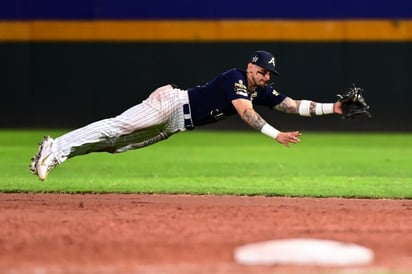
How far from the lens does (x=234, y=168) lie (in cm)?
1257

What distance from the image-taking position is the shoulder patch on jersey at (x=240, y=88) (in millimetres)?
8484

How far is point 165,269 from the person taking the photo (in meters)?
5.22

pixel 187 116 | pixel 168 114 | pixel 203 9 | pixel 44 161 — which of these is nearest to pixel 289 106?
pixel 187 116

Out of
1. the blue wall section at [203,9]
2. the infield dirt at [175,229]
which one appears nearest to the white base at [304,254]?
the infield dirt at [175,229]

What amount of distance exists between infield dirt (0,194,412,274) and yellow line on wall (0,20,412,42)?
10.4 metres

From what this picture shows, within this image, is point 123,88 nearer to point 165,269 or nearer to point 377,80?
point 377,80

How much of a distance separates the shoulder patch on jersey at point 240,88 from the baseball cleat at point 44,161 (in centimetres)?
179

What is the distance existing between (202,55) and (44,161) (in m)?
11.0

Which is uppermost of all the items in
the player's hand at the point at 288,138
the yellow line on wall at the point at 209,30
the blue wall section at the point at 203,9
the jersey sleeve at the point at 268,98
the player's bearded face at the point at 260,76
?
the blue wall section at the point at 203,9

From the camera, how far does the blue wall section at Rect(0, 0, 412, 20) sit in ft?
63.9

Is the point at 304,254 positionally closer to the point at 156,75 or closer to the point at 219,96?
the point at 219,96

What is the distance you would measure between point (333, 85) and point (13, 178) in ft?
31.2

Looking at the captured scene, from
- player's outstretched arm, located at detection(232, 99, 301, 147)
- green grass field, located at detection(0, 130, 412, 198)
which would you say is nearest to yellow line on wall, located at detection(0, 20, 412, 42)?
green grass field, located at detection(0, 130, 412, 198)

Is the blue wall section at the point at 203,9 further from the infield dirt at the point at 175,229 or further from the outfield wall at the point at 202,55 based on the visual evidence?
the infield dirt at the point at 175,229
